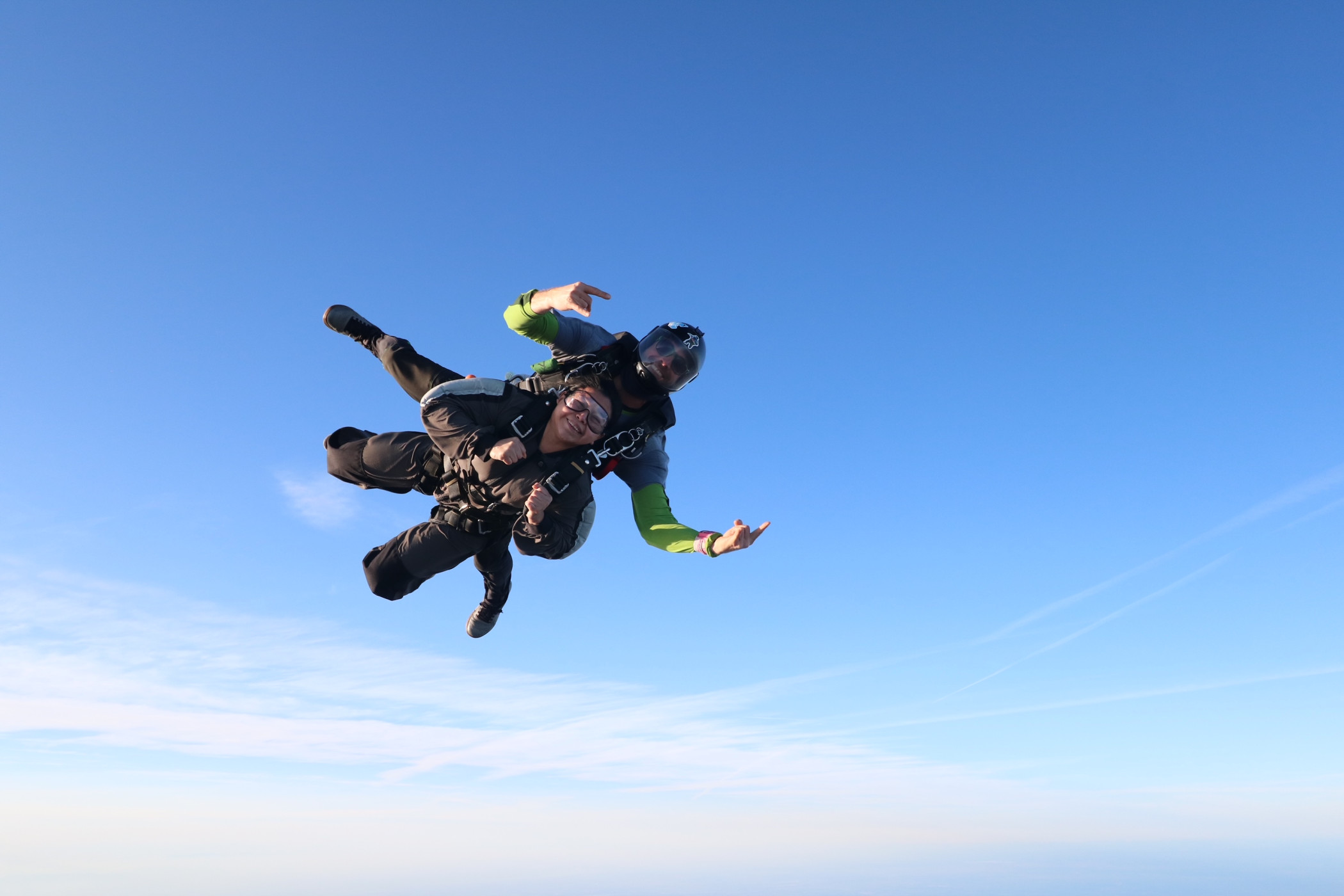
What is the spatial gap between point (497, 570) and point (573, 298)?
8.22 ft

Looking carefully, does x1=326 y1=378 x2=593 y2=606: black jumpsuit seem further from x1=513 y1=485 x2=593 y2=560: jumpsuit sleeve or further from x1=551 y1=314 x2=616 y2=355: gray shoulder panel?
x1=551 y1=314 x2=616 y2=355: gray shoulder panel

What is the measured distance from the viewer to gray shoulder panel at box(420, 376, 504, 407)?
531 centimetres

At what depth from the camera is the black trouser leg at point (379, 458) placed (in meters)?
5.72

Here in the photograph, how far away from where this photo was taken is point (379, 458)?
5.73 meters

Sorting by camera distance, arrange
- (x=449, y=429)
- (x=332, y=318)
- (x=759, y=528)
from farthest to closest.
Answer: (x=332, y=318) < (x=449, y=429) < (x=759, y=528)

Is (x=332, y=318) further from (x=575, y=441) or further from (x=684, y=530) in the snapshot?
(x=684, y=530)

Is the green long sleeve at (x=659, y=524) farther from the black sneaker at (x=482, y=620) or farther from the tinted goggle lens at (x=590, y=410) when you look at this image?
the black sneaker at (x=482, y=620)

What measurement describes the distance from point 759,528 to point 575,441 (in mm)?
1445

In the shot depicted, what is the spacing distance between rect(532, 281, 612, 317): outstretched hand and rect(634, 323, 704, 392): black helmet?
1.82ft

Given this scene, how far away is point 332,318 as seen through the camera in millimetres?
5598

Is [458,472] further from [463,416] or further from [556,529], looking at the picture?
[556,529]

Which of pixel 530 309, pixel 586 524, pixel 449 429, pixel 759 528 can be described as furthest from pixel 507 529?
pixel 759 528

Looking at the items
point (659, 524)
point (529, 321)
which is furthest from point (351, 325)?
point (659, 524)

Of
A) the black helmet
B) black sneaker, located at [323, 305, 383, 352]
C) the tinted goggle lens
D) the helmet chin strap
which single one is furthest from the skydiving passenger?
black sneaker, located at [323, 305, 383, 352]
